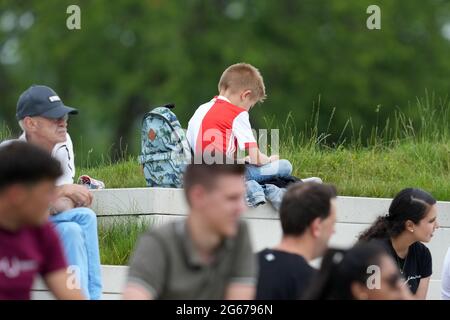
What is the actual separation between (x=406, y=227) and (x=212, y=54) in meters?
19.1

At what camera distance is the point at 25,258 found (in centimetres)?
521

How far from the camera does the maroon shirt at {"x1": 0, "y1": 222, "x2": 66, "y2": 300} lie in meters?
5.18

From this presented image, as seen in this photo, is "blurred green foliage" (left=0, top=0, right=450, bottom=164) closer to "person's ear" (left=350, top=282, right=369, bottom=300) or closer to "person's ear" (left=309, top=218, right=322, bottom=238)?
"person's ear" (left=309, top=218, right=322, bottom=238)

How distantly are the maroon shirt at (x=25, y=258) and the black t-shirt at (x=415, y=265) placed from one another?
3.45 metres

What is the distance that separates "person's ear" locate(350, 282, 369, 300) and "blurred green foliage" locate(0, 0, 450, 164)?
19.8m

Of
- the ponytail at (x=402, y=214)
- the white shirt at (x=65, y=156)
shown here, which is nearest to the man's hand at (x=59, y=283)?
the white shirt at (x=65, y=156)

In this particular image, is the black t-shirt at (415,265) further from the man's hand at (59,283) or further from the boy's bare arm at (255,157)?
the man's hand at (59,283)

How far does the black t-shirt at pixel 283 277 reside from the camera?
6082 millimetres

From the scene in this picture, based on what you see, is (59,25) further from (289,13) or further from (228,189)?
(228,189)

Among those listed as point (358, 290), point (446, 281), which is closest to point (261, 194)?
point (446, 281)

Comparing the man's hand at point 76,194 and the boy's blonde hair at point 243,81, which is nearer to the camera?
the man's hand at point 76,194

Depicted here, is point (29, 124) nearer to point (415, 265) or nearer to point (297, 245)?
point (297, 245)

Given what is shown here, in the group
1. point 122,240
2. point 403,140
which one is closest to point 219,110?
point 122,240

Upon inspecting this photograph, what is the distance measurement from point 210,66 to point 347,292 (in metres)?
21.2
